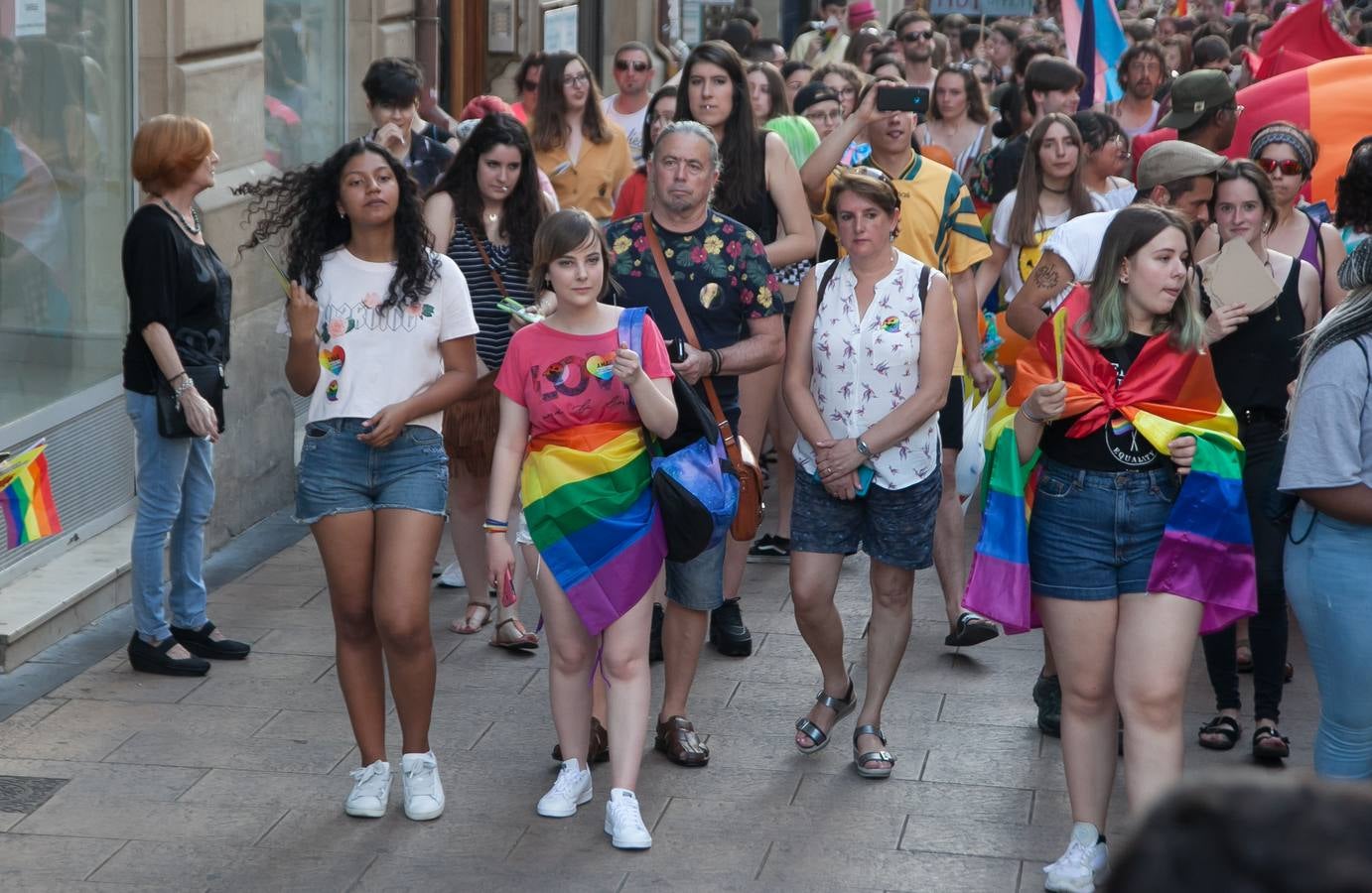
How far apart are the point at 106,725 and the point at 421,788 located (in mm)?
1354

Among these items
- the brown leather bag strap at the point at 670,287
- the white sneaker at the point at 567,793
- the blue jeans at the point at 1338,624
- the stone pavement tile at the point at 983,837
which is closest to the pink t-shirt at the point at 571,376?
the brown leather bag strap at the point at 670,287

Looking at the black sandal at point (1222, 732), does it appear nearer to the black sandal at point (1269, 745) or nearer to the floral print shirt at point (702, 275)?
the black sandal at point (1269, 745)

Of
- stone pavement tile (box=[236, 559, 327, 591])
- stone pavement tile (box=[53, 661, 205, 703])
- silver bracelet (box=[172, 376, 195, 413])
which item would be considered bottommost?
stone pavement tile (box=[53, 661, 205, 703])

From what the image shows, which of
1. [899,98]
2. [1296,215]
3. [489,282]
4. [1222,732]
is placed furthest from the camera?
[899,98]

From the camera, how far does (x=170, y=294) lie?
20.5ft

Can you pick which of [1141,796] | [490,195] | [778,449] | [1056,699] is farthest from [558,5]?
[1141,796]

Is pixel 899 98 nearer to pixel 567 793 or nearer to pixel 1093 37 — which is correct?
pixel 567 793

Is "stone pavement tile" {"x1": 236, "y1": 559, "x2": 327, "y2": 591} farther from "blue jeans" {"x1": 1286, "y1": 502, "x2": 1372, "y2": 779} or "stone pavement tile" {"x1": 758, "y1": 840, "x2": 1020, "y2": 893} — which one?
"blue jeans" {"x1": 1286, "y1": 502, "x2": 1372, "y2": 779}

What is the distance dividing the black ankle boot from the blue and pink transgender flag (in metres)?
9.19

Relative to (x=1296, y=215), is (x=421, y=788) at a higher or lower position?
lower

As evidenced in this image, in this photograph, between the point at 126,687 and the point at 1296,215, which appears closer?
the point at 1296,215

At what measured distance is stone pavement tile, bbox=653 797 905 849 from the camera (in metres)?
5.14

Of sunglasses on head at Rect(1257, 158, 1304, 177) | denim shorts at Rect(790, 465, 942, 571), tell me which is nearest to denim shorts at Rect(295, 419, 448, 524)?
denim shorts at Rect(790, 465, 942, 571)

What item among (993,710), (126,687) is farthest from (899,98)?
Answer: (126,687)
